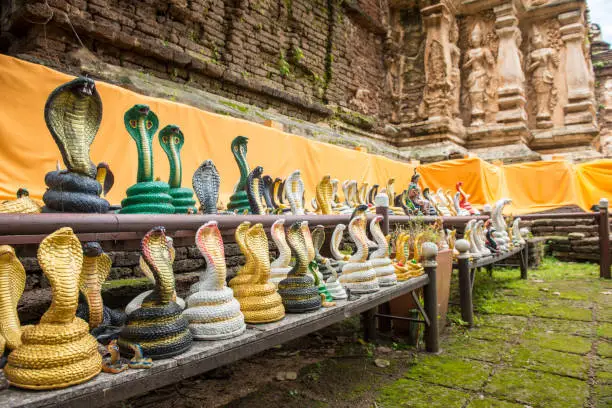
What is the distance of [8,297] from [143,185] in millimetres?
725

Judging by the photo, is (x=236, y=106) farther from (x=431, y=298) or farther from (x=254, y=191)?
(x=431, y=298)

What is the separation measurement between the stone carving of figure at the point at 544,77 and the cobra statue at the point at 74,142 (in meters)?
11.4

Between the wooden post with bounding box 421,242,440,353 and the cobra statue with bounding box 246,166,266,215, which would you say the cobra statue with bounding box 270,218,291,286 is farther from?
the wooden post with bounding box 421,242,440,353

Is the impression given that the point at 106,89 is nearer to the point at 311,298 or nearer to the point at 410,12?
the point at 311,298

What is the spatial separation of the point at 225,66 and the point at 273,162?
3.10m

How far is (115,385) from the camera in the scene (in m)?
1.04

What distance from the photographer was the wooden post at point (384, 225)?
291 cm

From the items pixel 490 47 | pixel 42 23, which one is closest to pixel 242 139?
pixel 42 23

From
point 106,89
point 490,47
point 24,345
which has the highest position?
point 490,47

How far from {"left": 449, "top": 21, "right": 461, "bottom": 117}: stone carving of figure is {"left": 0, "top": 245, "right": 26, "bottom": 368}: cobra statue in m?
10.6

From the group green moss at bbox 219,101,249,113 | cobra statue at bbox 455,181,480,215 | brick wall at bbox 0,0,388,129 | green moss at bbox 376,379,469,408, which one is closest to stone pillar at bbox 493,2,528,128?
brick wall at bbox 0,0,388,129

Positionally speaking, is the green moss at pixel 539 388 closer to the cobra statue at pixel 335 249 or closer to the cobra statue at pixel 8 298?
the cobra statue at pixel 335 249

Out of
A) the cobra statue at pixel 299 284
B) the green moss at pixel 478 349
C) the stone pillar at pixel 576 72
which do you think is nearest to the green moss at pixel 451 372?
the green moss at pixel 478 349

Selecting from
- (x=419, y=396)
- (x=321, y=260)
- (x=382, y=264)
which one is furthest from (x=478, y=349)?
(x=321, y=260)
